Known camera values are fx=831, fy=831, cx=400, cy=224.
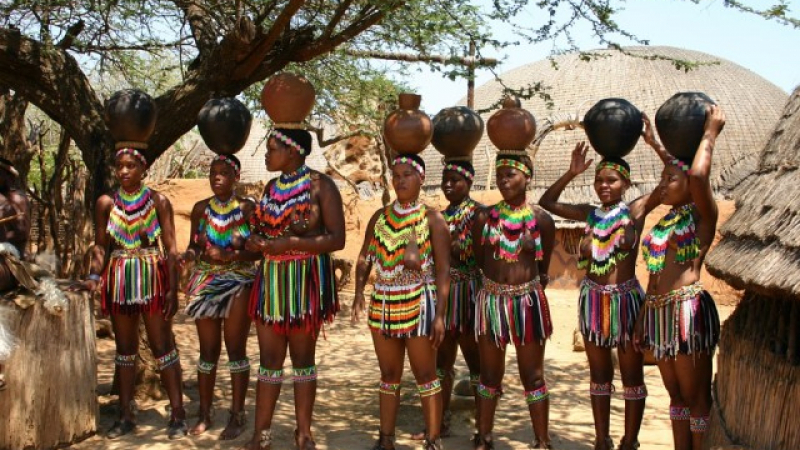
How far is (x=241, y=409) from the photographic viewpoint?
505cm

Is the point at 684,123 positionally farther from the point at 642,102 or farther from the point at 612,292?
the point at 642,102

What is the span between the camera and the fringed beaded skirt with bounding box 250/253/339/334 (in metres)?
4.46

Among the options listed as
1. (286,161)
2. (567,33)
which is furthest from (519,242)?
(567,33)

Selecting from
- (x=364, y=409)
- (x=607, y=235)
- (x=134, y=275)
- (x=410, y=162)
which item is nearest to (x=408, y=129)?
(x=410, y=162)

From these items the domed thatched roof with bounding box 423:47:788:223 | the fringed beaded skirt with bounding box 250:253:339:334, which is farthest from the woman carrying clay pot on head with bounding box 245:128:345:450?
the domed thatched roof with bounding box 423:47:788:223

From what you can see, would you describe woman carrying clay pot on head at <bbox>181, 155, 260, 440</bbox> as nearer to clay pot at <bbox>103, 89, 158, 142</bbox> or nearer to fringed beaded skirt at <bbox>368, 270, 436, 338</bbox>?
clay pot at <bbox>103, 89, 158, 142</bbox>

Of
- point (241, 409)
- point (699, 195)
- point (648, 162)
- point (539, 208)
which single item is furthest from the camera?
point (648, 162)

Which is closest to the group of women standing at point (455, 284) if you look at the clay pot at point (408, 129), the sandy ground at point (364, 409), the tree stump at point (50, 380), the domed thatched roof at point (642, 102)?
the clay pot at point (408, 129)

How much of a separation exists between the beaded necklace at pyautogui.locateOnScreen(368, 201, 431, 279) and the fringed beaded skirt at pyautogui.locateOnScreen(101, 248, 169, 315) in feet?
4.74

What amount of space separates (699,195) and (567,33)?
7.10 feet

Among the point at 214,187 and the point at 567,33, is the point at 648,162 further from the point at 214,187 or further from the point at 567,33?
the point at 214,187

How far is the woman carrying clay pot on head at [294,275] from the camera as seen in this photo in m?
4.47

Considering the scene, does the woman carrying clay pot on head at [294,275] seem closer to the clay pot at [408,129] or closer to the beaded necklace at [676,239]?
the clay pot at [408,129]

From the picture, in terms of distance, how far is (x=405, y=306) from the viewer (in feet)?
14.4
